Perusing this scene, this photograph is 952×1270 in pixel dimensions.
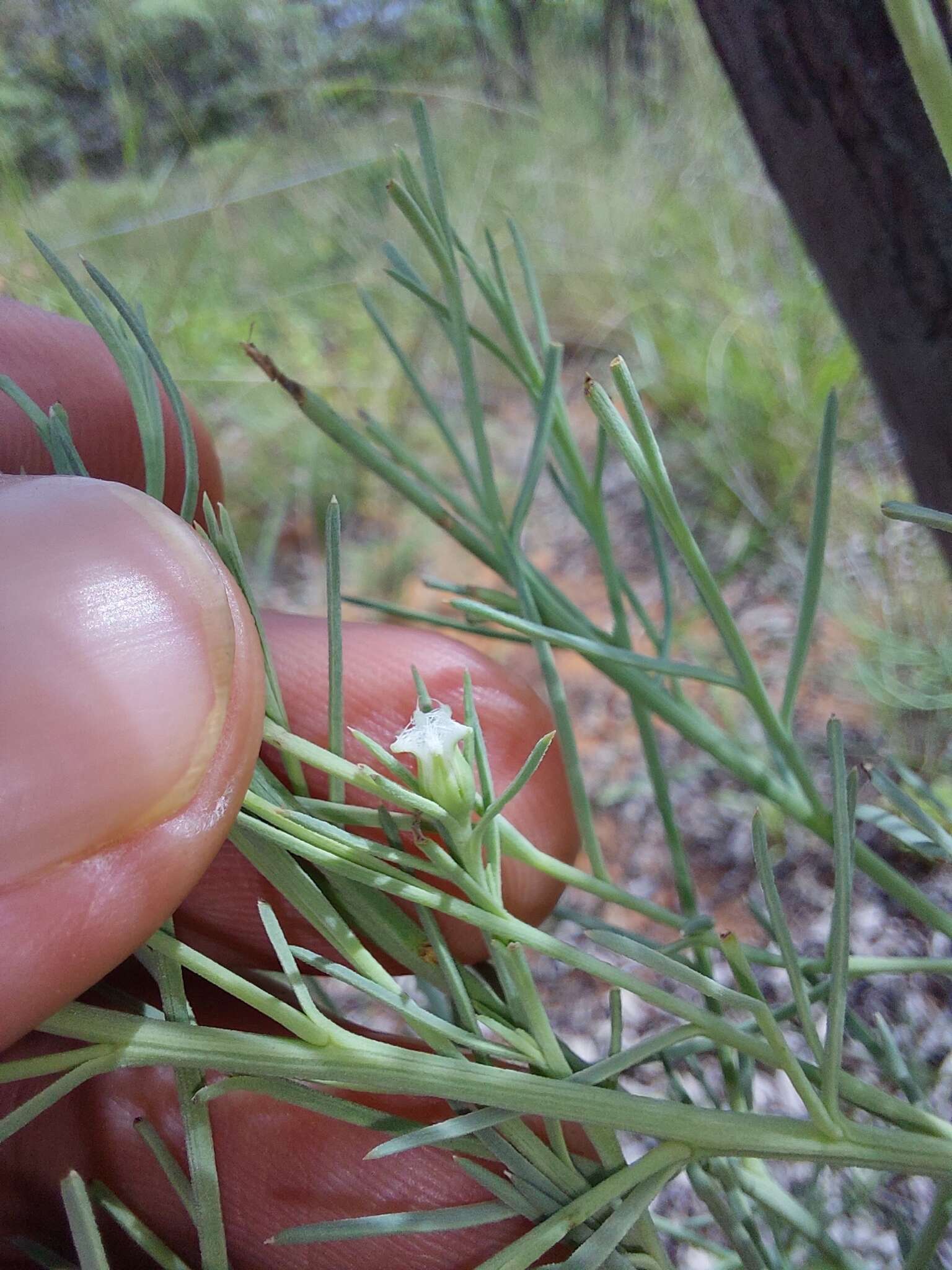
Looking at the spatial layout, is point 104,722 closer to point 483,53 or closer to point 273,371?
point 273,371

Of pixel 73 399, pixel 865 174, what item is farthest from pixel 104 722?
pixel 865 174

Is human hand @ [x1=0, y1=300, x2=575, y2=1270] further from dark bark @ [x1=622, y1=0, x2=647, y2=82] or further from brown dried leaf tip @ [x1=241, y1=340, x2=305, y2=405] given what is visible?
dark bark @ [x1=622, y1=0, x2=647, y2=82]

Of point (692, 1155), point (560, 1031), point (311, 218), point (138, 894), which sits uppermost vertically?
point (311, 218)

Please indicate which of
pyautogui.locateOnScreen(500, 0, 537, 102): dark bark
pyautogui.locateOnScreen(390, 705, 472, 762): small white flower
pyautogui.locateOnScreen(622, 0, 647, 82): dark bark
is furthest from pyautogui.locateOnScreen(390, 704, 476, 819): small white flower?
pyautogui.locateOnScreen(622, 0, 647, 82): dark bark

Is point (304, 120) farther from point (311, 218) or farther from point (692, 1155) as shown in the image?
point (692, 1155)

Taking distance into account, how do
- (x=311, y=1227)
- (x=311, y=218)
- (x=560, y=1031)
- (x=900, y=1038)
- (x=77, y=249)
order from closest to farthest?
1. (x=311, y=1227)
2. (x=900, y=1038)
3. (x=560, y=1031)
4. (x=77, y=249)
5. (x=311, y=218)

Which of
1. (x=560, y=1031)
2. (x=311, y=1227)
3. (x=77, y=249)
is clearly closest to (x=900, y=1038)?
(x=560, y=1031)
